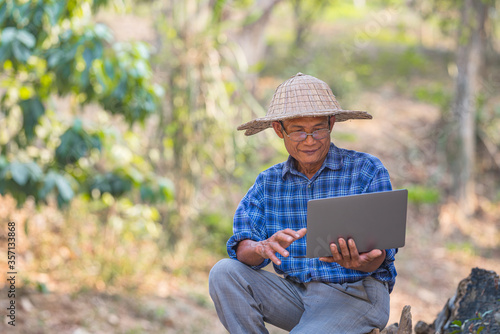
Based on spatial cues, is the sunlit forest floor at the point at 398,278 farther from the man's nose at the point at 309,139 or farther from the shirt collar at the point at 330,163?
the man's nose at the point at 309,139

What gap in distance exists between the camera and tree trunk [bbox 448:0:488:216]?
7852mm

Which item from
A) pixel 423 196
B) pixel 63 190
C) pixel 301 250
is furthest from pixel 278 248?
pixel 423 196

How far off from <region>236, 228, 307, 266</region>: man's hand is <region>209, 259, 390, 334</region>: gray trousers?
5 cm

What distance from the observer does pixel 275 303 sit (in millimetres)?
2359

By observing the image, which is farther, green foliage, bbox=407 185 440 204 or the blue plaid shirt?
green foliage, bbox=407 185 440 204

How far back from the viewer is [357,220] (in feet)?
6.72

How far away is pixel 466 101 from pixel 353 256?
258 inches

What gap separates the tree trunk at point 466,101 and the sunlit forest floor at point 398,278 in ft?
1.20

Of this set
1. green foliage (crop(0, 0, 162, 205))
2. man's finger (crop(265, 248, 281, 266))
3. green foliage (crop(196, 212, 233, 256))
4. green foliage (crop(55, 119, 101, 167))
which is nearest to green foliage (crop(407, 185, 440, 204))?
green foliage (crop(196, 212, 233, 256))

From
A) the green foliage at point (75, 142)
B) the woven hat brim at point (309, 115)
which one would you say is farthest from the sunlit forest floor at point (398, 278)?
the woven hat brim at point (309, 115)

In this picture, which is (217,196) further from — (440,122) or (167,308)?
(440,122)

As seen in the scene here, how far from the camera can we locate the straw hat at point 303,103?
2270 mm

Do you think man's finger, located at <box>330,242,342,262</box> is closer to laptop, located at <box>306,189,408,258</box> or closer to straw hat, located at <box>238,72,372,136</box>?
laptop, located at <box>306,189,408,258</box>

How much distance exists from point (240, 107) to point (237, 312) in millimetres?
4065
